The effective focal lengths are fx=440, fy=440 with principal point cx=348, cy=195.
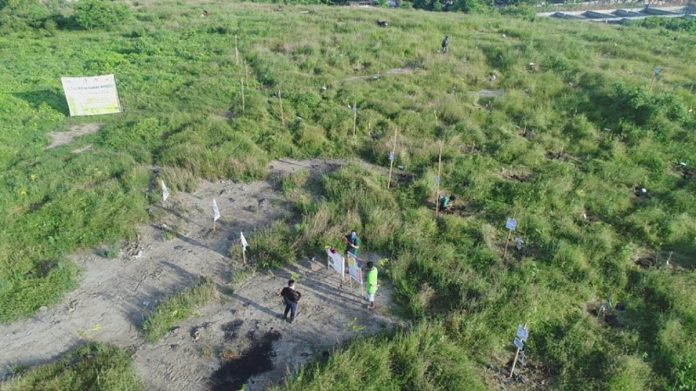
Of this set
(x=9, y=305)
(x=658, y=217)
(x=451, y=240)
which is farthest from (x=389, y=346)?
(x=658, y=217)

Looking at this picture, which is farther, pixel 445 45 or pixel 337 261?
pixel 445 45

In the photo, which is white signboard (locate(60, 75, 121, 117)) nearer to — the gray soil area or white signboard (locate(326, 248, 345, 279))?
the gray soil area

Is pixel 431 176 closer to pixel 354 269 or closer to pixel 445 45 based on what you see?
pixel 354 269

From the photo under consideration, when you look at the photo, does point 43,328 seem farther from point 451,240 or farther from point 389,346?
point 451,240

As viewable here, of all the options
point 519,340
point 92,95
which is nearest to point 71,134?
point 92,95

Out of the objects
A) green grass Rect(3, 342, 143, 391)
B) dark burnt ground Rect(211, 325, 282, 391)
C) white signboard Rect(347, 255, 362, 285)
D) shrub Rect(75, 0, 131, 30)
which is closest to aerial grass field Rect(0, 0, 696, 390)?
green grass Rect(3, 342, 143, 391)

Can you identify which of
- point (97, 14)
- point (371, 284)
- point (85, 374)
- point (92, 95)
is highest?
point (97, 14)

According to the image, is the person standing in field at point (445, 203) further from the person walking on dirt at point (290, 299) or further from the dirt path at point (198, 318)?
the person walking on dirt at point (290, 299)
